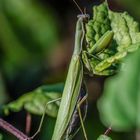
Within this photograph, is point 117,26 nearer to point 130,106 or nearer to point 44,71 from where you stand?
point 130,106

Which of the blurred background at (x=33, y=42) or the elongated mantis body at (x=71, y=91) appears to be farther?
the blurred background at (x=33, y=42)

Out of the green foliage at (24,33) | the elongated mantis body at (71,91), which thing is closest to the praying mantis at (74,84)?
the elongated mantis body at (71,91)

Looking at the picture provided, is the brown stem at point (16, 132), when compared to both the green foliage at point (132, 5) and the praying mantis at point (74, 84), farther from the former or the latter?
the green foliage at point (132, 5)

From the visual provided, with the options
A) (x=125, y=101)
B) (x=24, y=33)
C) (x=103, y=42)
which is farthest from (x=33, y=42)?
(x=125, y=101)

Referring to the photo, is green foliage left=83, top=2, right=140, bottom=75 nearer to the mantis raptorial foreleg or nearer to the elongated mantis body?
the mantis raptorial foreleg

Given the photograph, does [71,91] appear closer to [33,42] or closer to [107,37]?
[107,37]
